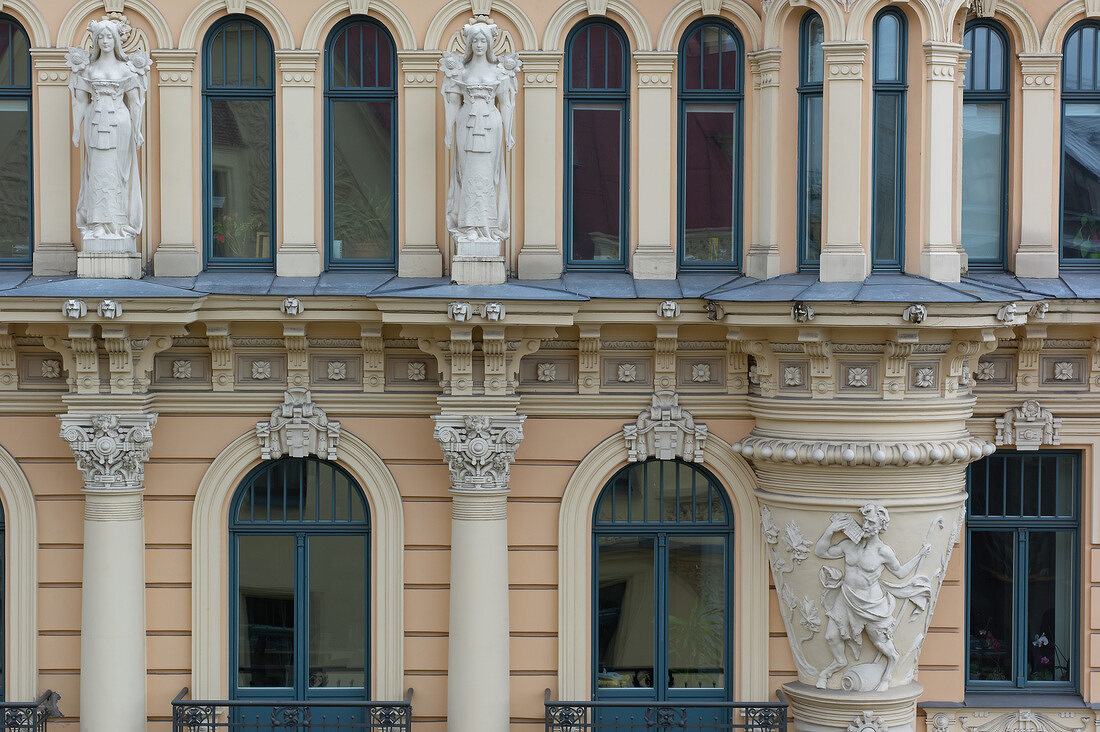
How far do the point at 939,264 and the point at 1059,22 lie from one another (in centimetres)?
370

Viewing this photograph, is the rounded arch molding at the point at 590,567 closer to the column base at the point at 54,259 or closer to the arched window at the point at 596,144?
the arched window at the point at 596,144

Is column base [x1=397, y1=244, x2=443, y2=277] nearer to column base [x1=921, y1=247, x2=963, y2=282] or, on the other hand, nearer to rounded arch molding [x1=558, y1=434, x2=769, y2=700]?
rounded arch molding [x1=558, y1=434, x2=769, y2=700]

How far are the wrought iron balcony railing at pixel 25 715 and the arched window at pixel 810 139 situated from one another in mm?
10621

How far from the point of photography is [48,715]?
57.5 ft

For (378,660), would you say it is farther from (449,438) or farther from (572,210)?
(572,210)

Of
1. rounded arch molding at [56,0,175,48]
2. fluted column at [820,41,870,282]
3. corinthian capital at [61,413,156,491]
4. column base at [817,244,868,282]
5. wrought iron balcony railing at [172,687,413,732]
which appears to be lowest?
wrought iron balcony railing at [172,687,413,732]

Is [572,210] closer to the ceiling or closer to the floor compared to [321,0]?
closer to the floor

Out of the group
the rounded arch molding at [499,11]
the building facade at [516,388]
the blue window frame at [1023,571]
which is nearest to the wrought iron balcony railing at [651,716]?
the building facade at [516,388]

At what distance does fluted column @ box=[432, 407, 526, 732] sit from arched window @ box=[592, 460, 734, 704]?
138 cm

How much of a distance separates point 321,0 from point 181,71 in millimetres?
1920

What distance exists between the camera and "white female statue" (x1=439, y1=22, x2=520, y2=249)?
16.6m

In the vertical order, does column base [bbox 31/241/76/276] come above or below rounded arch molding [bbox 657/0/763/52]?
below

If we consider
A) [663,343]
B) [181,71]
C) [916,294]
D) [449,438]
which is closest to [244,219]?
[181,71]

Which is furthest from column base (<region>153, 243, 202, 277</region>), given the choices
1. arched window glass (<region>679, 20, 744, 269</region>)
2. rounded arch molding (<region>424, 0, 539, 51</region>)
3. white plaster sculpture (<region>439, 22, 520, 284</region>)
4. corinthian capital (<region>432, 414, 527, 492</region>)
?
arched window glass (<region>679, 20, 744, 269</region>)
